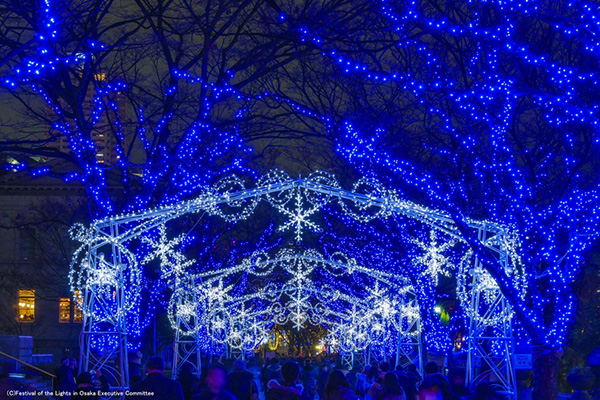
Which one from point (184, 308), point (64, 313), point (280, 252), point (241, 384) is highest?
point (280, 252)

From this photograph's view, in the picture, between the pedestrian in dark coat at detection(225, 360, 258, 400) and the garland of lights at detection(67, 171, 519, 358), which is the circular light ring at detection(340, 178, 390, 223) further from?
the pedestrian in dark coat at detection(225, 360, 258, 400)

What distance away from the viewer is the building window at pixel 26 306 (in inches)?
2026

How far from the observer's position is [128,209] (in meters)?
17.8

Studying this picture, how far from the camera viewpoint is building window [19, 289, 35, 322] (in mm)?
51469

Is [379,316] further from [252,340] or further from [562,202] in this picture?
[562,202]

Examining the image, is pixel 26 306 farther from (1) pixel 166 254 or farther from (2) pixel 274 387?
(2) pixel 274 387

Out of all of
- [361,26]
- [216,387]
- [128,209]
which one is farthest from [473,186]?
[216,387]

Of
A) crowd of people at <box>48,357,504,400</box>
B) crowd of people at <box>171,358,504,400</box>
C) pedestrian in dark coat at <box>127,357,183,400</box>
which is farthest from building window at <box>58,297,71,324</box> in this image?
pedestrian in dark coat at <box>127,357,183,400</box>

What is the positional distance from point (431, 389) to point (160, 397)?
3.28 metres

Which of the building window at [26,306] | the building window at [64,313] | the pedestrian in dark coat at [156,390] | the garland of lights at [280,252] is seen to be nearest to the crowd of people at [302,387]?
the pedestrian in dark coat at [156,390]

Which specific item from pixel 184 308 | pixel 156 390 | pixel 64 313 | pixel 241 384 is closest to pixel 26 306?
pixel 64 313

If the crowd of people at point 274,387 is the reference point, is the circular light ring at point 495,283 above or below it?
above

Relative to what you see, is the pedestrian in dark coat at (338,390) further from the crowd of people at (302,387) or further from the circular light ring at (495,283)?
the circular light ring at (495,283)

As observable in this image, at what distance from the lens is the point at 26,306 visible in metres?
52.1
